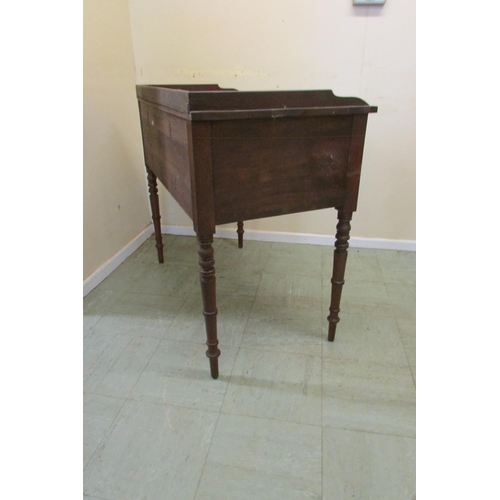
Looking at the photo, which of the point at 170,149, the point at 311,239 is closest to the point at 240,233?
the point at 311,239

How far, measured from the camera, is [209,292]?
3.40ft

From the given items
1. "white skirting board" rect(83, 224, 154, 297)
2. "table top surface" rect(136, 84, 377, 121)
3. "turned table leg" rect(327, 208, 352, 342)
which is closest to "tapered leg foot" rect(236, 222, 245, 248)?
"white skirting board" rect(83, 224, 154, 297)

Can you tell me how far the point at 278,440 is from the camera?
93cm

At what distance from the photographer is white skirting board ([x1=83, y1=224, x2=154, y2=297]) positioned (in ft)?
5.21

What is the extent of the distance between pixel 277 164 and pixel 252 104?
16 cm

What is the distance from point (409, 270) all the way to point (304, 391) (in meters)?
0.99

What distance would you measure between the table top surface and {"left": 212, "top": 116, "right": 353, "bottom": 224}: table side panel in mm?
28

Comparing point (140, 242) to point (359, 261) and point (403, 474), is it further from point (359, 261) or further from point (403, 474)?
point (403, 474)

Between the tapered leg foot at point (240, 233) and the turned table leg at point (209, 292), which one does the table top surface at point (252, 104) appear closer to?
the turned table leg at point (209, 292)

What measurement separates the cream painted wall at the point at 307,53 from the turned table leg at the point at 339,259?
0.86 m

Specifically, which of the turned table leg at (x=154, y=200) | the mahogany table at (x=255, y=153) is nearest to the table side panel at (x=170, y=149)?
the mahogany table at (x=255, y=153)

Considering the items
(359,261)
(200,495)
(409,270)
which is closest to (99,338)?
(200,495)

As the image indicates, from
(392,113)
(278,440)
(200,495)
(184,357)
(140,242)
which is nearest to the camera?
(200,495)

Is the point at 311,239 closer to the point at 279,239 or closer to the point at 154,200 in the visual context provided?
the point at 279,239
